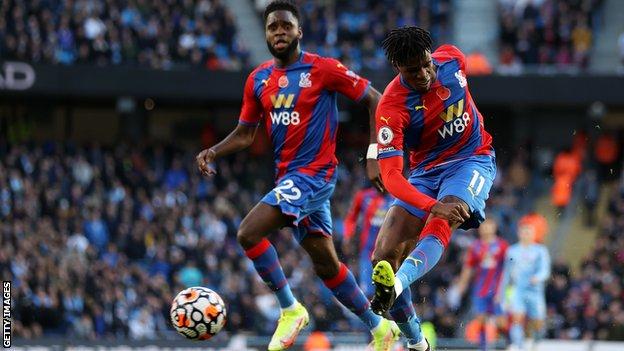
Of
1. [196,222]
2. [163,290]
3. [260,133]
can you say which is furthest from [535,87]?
[163,290]

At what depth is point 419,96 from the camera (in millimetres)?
10289

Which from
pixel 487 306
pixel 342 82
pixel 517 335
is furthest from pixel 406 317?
pixel 487 306

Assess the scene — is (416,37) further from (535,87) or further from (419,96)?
(535,87)

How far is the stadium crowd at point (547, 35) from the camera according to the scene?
2725 cm

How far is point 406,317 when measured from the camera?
414 inches

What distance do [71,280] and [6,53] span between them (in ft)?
20.6

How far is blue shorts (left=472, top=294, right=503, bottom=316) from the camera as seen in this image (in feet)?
58.9

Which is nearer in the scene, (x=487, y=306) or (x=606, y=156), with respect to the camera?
(x=487, y=306)

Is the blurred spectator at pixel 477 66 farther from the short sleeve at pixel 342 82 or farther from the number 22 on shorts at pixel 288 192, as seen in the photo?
the number 22 on shorts at pixel 288 192

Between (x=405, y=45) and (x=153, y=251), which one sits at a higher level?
(x=405, y=45)

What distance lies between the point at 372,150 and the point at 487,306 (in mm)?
7688

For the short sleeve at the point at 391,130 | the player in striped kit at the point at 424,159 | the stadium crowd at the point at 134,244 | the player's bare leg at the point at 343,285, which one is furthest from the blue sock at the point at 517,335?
the short sleeve at the point at 391,130

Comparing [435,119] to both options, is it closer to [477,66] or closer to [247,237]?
[247,237]

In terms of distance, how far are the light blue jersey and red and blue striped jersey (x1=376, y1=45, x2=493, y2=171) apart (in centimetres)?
663
